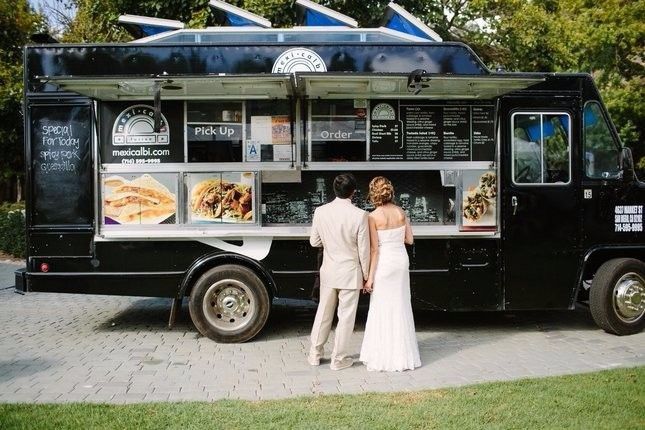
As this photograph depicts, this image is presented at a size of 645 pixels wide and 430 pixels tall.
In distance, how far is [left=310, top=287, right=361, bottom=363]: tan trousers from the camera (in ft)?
21.0

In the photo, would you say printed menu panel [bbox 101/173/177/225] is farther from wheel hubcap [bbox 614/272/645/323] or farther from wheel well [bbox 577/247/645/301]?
wheel hubcap [bbox 614/272/645/323]

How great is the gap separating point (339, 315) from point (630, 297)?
369 cm

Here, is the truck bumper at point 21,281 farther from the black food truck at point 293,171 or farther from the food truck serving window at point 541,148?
the food truck serving window at point 541,148

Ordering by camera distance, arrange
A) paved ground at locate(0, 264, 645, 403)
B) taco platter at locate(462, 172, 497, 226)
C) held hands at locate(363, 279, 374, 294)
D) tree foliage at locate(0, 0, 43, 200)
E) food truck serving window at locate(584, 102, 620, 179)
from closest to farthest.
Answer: paved ground at locate(0, 264, 645, 403) < held hands at locate(363, 279, 374, 294) < taco platter at locate(462, 172, 497, 226) < food truck serving window at locate(584, 102, 620, 179) < tree foliage at locate(0, 0, 43, 200)

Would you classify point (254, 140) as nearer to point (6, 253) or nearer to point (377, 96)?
point (377, 96)

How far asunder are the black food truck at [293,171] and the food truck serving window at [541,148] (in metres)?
0.02

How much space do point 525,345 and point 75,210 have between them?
Result: 517cm

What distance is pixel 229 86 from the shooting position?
7.11 m

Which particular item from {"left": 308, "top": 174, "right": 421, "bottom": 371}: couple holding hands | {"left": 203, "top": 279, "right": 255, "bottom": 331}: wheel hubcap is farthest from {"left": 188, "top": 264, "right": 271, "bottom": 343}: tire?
{"left": 308, "top": 174, "right": 421, "bottom": 371}: couple holding hands

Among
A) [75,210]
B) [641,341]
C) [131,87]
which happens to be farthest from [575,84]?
[75,210]

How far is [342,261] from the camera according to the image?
6383 mm

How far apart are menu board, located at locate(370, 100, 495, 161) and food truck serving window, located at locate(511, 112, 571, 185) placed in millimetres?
318

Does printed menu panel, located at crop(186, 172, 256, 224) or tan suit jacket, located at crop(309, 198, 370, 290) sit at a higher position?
printed menu panel, located at crop(186, 172, 256, 224)

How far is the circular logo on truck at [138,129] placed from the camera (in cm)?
750
